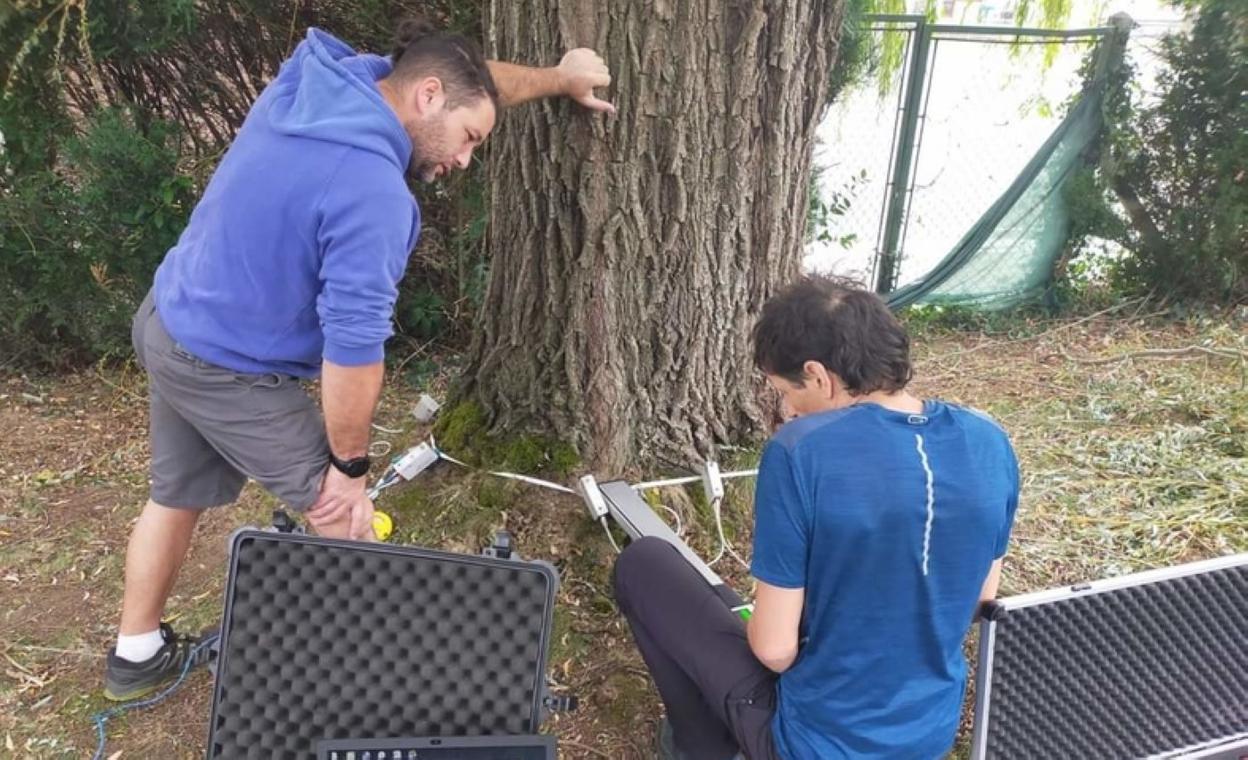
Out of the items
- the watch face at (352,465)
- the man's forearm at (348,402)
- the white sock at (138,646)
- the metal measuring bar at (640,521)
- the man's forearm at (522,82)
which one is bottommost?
the white sock at (138,646)

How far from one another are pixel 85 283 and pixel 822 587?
3.73 m

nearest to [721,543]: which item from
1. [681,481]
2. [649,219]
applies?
[681,481]

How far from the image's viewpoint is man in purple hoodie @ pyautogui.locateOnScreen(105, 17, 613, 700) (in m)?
1.72

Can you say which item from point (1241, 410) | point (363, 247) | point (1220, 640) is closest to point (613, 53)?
point (363, 247)

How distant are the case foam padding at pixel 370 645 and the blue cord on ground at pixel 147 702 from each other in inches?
21.7

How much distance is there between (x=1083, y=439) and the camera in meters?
3.67

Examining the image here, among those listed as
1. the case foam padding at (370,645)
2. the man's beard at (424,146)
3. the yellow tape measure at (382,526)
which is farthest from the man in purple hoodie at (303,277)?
the yellow tape measure at (382,526)

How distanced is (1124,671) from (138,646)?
248 centimetres

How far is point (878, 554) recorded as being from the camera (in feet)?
4.82

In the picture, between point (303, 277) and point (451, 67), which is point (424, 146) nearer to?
point (451, 67)

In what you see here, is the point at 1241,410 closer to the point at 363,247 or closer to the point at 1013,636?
the point at 1013,636

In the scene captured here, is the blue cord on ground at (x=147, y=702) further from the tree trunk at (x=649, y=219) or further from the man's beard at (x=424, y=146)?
the man's beard at (x=424, y=146)

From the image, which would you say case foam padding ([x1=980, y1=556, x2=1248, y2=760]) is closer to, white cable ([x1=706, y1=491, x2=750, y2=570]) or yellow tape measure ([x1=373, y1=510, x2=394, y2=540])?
white cable ([x1=706, y1=491, x2=750, y2=570])

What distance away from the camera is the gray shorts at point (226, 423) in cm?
196
